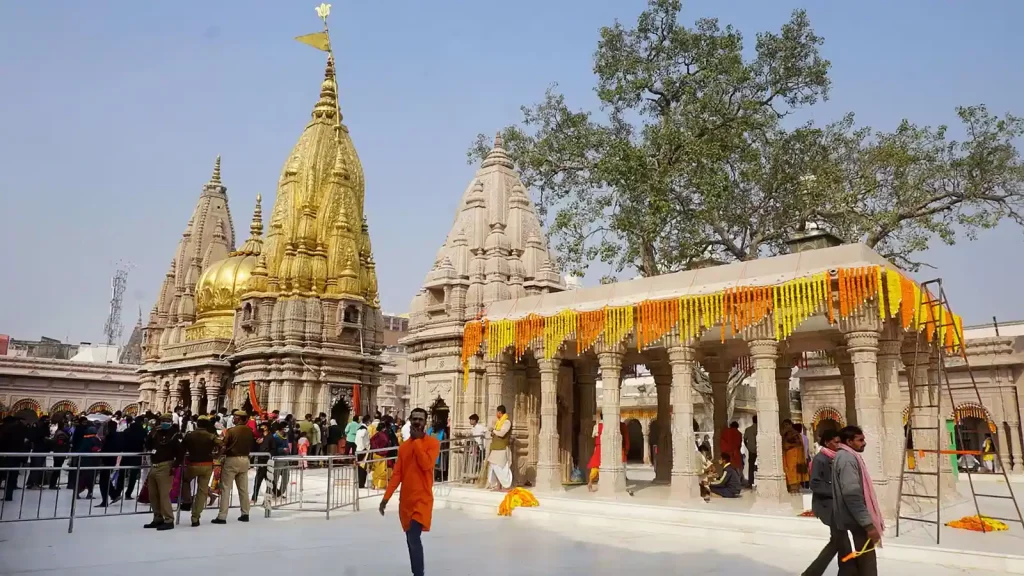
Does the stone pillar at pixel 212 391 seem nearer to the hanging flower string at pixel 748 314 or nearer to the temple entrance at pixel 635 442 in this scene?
the temple entrance at pixel 635 442

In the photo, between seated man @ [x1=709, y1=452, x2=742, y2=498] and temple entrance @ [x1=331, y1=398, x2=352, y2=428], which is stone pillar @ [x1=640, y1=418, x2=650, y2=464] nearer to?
temple entrance @ [x1=331, y1=398, x2=352, y2=428]

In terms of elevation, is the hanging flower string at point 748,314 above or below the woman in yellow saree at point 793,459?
above

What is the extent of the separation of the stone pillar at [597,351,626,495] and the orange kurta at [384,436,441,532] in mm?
7184

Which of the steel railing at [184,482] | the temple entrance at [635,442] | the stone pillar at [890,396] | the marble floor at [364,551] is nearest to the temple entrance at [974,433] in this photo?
the temple entrance at [635,442]

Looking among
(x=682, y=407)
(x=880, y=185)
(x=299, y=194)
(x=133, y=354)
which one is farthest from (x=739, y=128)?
(x=133, y=354)

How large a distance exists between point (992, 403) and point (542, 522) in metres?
20.5

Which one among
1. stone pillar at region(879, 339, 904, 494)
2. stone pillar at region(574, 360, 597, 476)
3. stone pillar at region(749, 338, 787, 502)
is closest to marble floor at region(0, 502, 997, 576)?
stone pillar at region(749, 338, 787, 502)

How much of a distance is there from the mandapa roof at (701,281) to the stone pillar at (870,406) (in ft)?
4.12

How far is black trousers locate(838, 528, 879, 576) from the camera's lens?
6.07 m

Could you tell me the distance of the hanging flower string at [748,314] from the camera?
11.2m

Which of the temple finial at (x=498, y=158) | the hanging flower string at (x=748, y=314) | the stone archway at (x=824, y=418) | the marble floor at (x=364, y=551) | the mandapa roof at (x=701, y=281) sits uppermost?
the temple finial at (x=498, y=158)

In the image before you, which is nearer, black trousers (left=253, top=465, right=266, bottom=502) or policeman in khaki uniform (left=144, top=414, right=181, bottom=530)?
policeman in khaki uniform (left=144, top=414, right=181, bottom=530)

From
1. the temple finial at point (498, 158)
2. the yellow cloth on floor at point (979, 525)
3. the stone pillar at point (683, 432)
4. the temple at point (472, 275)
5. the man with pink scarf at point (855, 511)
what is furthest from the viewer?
the temple finial at point (498, 158)

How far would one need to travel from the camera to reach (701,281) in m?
13.3
